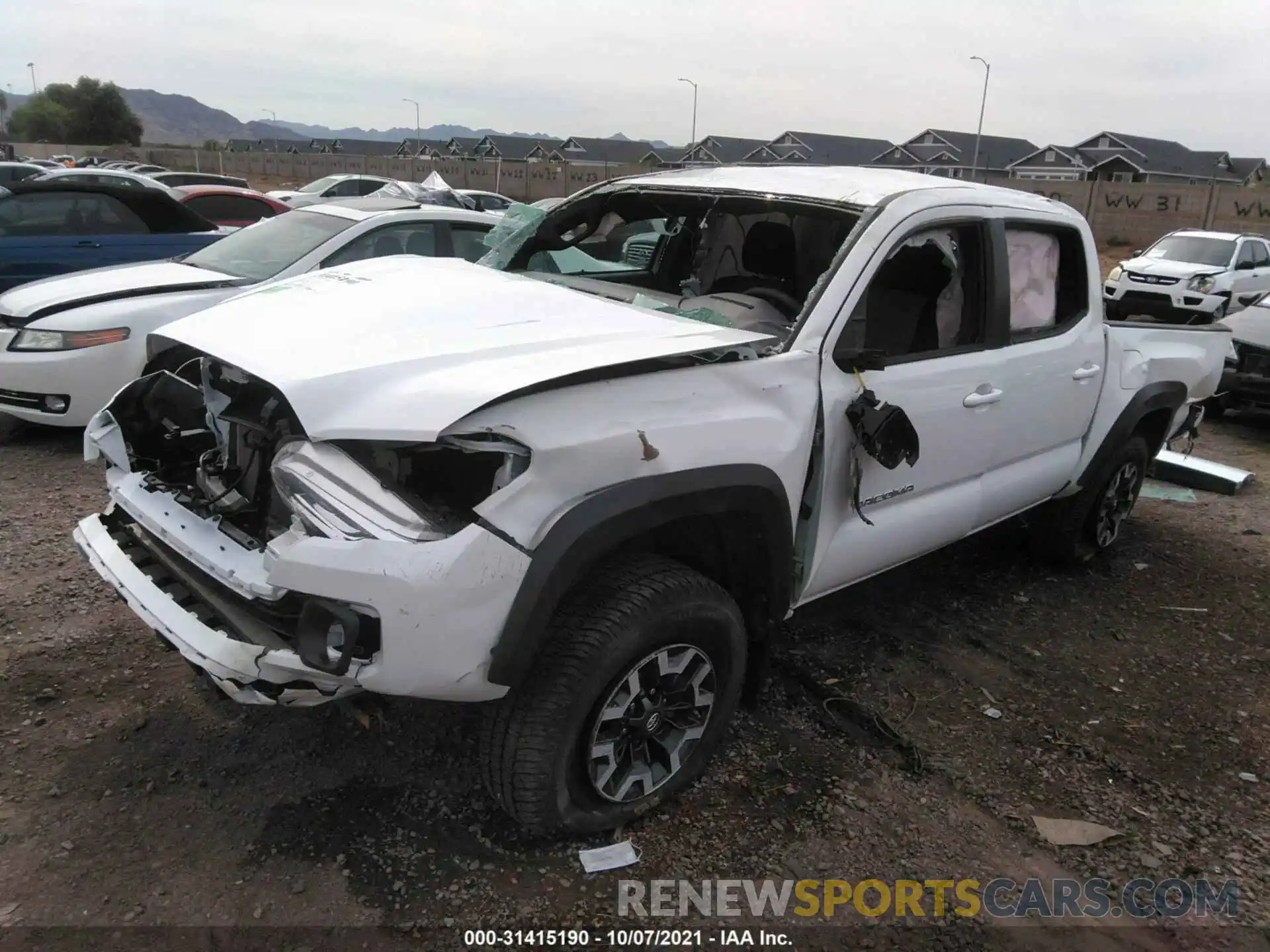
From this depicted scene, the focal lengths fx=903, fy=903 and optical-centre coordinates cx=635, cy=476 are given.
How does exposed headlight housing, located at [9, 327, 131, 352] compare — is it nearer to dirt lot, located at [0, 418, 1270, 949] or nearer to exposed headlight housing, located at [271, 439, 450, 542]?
dirt lot, located at [0, 418, 1270, 949]

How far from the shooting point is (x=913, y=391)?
315 centimetres

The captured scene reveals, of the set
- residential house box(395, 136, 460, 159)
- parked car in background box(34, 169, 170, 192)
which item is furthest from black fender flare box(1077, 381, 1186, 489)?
residential house box(395, 136, 460, 159)

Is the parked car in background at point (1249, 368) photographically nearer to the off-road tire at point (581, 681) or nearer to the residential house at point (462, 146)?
the off-road tire at point (581, 681)

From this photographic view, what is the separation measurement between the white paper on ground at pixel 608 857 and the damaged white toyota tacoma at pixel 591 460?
0.09 metres

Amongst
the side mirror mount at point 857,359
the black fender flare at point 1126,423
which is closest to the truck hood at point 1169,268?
the black fender flare at point 1126,423

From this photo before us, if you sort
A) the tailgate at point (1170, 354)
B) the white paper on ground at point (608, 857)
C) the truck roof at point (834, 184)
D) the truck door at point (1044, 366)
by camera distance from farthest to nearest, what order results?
the tailgate at point (1170, 354) < the truck door at point (1044, 366) < the truck roof at point (834, 184) < the white paper on ground at point (608, 857)

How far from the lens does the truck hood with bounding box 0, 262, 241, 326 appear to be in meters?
5.55

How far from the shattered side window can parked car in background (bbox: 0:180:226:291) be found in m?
4.79

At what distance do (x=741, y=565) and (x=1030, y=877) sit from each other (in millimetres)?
1265

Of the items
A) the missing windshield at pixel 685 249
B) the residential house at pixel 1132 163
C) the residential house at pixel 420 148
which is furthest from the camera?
the residential house at pixel 420 148

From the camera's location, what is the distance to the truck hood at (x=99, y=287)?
5.55m

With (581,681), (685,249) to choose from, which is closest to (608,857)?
(581,681)

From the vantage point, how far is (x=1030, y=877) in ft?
8.90

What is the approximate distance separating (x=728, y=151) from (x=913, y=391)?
74.1 m
